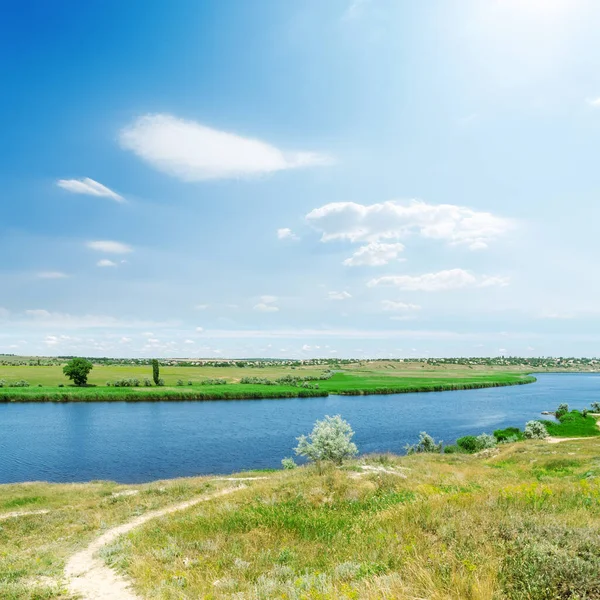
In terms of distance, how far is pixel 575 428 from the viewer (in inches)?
2510

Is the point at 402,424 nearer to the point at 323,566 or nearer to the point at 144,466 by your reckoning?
the point at 144,466

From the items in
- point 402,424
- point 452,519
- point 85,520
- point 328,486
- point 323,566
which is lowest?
point 402,424

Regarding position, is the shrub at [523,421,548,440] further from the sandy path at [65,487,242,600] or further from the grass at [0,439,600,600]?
the sandy path at [65,487,242,600]

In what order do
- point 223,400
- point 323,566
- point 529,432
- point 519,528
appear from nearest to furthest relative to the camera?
point 519,528 < point 323,566 < point 529,432 < point 223,400

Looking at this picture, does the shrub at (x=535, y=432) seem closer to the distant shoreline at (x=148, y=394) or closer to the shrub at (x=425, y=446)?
the shrub at (x=425, y=446)

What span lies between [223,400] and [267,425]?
40.8 metres

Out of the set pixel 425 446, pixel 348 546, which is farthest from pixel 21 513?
pixel 425 446

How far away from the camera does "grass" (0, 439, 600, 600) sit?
19.8ft

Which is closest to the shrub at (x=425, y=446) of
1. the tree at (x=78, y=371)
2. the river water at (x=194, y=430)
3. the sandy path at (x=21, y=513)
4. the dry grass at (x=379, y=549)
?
the river water at (x=194, y=430)

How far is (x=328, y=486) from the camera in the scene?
1706 cm

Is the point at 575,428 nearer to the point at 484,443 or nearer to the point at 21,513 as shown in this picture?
the point at 484,443

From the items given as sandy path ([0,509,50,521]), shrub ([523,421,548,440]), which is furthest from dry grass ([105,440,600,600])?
shrub ([523,421,548,440])

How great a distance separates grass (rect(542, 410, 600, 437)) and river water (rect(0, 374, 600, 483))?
13313 mm

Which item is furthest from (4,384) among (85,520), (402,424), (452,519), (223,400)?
(452,519)
